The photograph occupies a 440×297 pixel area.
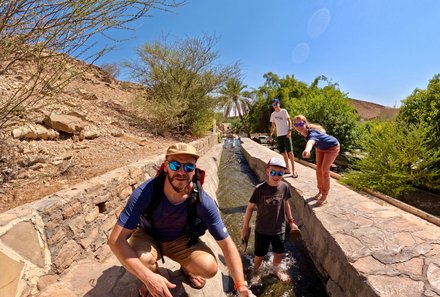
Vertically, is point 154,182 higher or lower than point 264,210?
higher

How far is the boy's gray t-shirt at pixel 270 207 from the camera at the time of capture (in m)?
3.59

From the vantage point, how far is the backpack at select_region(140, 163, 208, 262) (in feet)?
8.23

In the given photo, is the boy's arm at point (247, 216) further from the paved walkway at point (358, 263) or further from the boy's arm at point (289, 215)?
the paved walkway at point (358, 263)

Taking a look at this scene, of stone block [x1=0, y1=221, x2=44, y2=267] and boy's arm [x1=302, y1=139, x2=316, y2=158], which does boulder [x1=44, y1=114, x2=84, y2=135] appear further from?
boy's arm [x1=302, y1=139, x2=316, y2=158]

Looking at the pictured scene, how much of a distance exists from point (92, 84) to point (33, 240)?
53.6 ft

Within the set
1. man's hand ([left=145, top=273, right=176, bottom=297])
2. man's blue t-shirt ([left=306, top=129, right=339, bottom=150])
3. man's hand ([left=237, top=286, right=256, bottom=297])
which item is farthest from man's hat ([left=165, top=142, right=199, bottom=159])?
man's blue t-shirt ([left=306, top=129, right=339, bottom=150])

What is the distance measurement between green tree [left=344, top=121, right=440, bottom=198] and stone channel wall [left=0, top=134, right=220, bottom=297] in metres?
5.43

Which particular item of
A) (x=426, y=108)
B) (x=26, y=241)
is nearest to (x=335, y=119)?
(x=426, y=108)

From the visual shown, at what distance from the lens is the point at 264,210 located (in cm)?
362

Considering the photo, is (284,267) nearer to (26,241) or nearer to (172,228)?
(172,228)

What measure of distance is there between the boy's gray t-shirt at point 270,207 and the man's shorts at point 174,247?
1.13m

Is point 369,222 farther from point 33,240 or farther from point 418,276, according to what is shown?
point 33,240

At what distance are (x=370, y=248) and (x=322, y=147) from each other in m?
1.70

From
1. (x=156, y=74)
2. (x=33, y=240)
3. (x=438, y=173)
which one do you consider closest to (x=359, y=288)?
(x=33, y=240)
